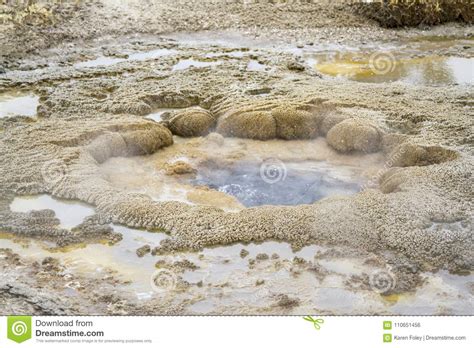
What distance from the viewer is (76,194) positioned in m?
6.34

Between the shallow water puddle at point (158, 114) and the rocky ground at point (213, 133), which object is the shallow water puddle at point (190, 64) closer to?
the rocky ground at point (213, 133)

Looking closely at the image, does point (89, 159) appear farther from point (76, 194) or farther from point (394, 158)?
point (394, 158)

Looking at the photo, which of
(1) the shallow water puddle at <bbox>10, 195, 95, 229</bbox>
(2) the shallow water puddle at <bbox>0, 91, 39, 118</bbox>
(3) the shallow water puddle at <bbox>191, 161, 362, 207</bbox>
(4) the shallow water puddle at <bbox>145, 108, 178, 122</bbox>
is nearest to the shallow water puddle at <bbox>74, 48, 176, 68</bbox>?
(2) the shallow water puddle at <bbox>0, 91, 39, 118</bbox>

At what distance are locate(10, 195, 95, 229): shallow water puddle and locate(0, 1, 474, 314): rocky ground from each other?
8 centimetres

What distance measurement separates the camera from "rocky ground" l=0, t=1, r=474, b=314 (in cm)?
532

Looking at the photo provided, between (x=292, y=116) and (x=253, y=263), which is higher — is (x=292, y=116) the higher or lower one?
the higher one

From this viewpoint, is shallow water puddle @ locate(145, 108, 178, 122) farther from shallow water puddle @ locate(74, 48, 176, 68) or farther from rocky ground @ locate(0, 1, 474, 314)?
shallow water puddle @ locate(74, 48, 176, 68)

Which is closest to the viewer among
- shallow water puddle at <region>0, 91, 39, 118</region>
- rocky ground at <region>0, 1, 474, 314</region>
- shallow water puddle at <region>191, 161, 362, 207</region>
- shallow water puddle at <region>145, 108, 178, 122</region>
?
rocky ground at <region>0, 1, 474, 314</region>

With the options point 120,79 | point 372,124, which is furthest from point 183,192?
point 120,79

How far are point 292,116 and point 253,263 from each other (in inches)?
120

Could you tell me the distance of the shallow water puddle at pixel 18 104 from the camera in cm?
844
